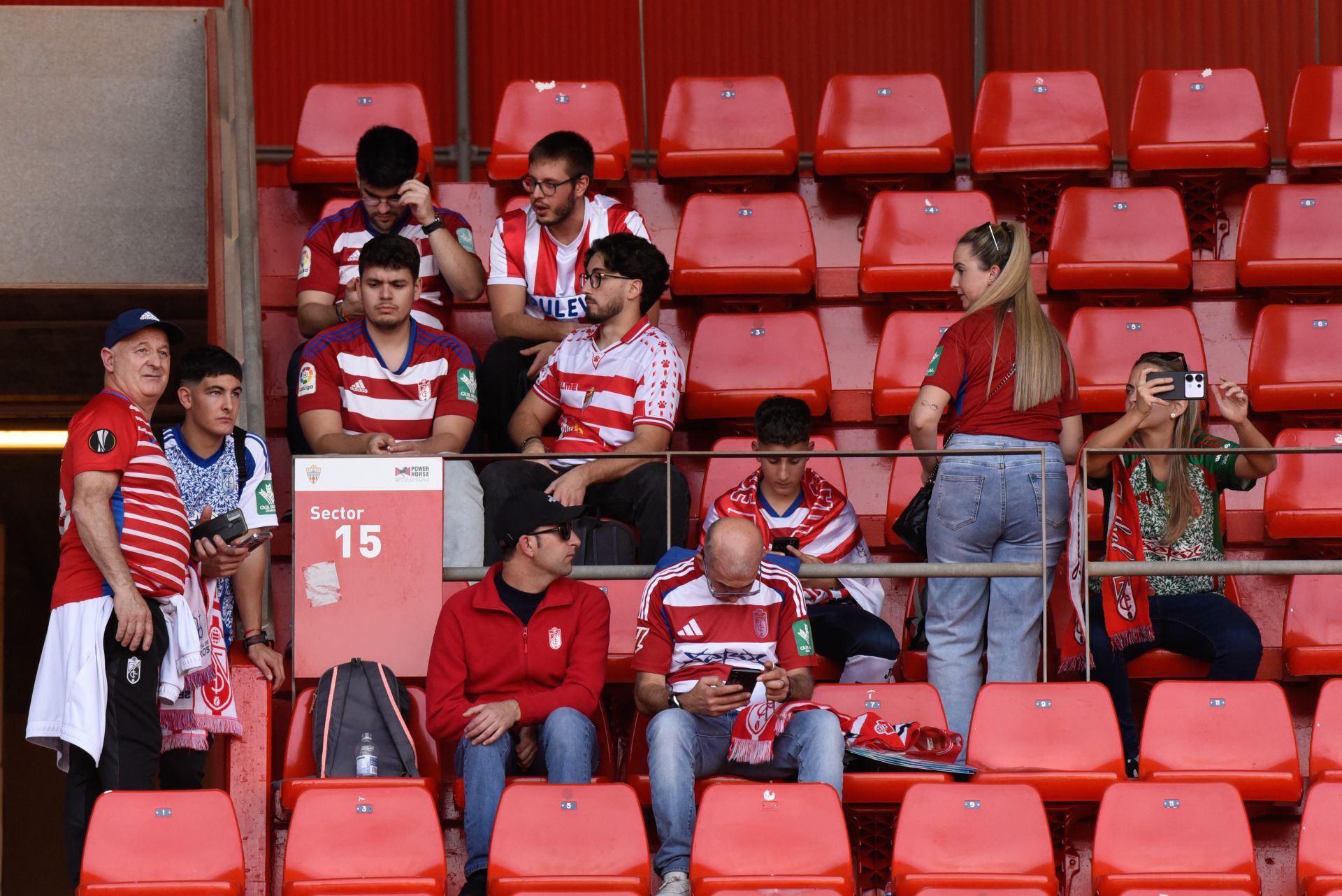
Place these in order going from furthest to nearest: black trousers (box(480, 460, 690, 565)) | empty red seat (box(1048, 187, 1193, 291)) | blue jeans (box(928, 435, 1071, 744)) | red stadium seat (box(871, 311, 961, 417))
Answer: empty red seat (box(1048, 187, 1193, 291)), red stadium seat (box(871, 311, 961, 417)), black trousers (box(480, 460, 690, 565)), blue jeans (box(928, 435, 1071, 744))

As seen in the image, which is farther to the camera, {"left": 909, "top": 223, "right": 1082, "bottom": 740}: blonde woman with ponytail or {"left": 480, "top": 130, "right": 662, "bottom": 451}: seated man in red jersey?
{"left": 480, "top": 130, "right": 662, "bottom": 451}: seated man in red jersey

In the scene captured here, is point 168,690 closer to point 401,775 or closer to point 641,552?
point 401,775

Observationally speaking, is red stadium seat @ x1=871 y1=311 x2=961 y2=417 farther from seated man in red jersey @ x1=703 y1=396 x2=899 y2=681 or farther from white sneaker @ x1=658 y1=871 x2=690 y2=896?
white sneaker @ x1=658 y1=871 x2=690 y2=896

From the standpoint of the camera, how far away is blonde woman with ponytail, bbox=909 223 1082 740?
4.56 meters

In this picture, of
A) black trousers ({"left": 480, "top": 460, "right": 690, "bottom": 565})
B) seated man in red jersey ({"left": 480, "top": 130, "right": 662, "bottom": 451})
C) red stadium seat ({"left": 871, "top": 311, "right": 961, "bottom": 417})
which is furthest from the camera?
red stadium seat ({"left": 871, "top": 311, "right": 961, "bottom": 417})

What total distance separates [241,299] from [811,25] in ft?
14.5

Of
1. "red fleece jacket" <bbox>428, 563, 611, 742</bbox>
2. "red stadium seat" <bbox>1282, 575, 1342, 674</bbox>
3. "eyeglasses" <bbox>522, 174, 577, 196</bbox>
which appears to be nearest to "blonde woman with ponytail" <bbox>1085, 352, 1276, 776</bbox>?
"red stadium seat" <bbox>1282, 575, 1342, 674</bbox>

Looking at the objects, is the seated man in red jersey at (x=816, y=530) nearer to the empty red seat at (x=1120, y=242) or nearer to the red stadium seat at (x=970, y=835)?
the red stadium seat at (x=970, y=835)

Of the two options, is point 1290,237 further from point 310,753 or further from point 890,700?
point 310,753

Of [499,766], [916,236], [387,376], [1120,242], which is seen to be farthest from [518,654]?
[1120,242]

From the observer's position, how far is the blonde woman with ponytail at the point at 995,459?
4.56 meters

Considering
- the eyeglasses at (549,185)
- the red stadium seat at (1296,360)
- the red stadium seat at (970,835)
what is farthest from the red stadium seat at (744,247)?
the red stadium seat at (970,835)

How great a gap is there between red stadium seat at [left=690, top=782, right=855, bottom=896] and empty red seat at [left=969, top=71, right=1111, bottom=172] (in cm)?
298

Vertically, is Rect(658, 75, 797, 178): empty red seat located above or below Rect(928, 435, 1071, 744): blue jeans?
above
